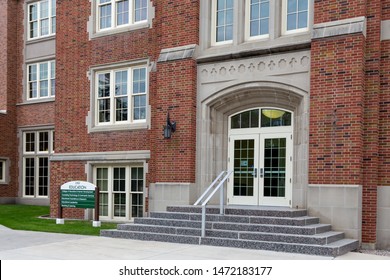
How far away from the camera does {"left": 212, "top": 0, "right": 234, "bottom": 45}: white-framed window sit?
13758 mm

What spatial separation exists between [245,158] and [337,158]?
306 centimetres

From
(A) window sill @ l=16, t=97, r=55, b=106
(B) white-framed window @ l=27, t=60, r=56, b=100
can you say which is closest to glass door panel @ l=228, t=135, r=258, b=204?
(A) window sill @ l=16, t=97, r=55, b=106

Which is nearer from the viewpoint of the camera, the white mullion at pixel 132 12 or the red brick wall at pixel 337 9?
the red brick wall at pixel 337 9

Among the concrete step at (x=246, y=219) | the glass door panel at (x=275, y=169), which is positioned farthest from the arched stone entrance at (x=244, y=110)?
the concrete step at (x=246, y=219)

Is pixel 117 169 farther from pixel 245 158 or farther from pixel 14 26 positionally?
pixel 14 26

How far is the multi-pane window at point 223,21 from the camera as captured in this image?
45.1ft

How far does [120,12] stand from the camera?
54.3 ft

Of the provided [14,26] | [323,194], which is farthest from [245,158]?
[14,26]

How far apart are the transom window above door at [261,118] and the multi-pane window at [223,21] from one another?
2.26 metres

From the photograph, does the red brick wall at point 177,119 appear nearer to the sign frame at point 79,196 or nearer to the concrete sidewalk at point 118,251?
the sign frame at point 79,196

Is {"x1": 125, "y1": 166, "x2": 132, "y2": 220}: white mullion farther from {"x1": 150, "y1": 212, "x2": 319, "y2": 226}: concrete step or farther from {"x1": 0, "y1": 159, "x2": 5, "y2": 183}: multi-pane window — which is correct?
{"x1": 0, "y1": 159, "x2": 5, "y2": 183}: multi-pane window

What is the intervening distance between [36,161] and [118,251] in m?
15.6

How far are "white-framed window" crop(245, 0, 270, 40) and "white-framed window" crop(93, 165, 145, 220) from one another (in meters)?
5.82

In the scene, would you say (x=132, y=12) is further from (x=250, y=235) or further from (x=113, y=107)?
(x=250, y=235)
